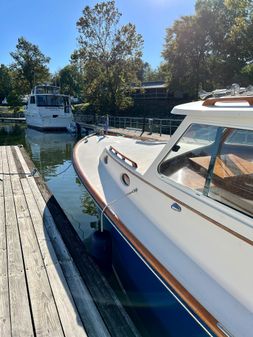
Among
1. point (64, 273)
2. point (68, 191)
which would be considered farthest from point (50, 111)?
point (64, 273)

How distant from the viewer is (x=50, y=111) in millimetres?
22406

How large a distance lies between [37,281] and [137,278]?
92 cm

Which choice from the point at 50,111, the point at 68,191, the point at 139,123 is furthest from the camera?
the point at 50,111

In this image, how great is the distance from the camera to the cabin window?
1930 mm

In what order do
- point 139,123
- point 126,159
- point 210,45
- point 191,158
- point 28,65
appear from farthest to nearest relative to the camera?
point 28,65 < point 210,45 < point 139,123 < point 126,159 < point 191,158

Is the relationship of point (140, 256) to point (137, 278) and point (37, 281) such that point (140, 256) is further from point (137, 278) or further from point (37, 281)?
point (37, 281)

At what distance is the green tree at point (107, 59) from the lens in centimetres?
2317

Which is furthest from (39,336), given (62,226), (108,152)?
(108,152)

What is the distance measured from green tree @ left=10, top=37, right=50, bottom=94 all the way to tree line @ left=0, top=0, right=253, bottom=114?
18.1m

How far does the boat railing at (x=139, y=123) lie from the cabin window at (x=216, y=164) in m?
9.31

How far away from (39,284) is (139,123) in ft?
48.5

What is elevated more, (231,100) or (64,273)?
(231,100)

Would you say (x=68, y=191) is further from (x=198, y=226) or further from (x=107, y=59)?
(x=107, y=59)

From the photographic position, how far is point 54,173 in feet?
32.3
